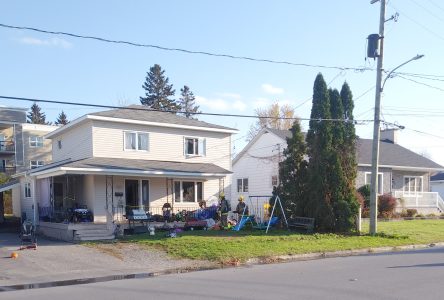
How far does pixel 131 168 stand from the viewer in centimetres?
2320

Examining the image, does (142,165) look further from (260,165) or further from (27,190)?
(260,165)

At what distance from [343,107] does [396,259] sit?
921 cm

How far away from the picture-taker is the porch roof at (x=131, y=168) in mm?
21859

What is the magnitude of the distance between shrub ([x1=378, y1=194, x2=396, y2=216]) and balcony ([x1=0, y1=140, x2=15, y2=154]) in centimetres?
3820

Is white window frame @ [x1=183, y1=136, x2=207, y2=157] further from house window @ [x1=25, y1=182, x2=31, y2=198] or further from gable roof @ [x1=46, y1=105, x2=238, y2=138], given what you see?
house window @ [x1=25, y1=182, x2=31, y2=198]

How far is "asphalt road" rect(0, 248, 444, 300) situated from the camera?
952 centimetres

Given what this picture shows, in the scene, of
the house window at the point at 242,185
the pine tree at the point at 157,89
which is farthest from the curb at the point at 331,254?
the pine tree at the point at 157,89

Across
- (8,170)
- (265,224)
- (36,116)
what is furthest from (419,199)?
(36,116)

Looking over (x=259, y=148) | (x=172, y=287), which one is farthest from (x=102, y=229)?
(x=259, y=148)

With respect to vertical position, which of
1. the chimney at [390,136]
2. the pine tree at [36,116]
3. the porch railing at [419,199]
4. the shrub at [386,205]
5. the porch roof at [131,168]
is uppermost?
the pine tree at [36,116]

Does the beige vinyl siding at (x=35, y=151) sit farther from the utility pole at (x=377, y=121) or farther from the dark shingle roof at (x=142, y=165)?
the utility pole at (x=377, y=121)

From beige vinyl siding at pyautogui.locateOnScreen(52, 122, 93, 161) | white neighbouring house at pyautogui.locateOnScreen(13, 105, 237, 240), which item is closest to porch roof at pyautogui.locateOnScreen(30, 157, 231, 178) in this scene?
white neighbouring house at pyautogui.locateOnScreen(13, 105, 237, 240)

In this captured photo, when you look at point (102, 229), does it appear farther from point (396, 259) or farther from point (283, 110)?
point (283, 110)

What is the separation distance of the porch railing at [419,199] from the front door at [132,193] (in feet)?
63.9
